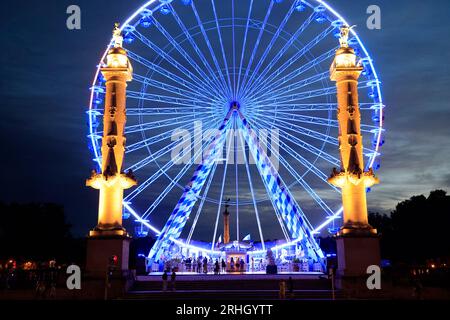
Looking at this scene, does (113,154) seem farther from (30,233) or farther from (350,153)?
(30,233)

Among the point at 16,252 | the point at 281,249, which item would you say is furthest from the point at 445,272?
the point at 16,252

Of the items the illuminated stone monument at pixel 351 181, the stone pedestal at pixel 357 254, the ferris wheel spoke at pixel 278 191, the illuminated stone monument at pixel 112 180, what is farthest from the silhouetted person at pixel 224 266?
the stone pedestal at pixel 357 254

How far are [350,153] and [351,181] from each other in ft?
5.20

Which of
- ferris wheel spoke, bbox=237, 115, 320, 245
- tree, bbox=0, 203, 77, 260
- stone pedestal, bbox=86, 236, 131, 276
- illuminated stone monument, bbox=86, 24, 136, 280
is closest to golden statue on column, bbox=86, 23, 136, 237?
illuminated stone monument, bbox=86, 24, 136, 280

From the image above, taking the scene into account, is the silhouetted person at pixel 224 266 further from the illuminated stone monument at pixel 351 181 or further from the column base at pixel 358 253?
the column base at pixel 358 253

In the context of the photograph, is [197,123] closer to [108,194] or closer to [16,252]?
[108,194]

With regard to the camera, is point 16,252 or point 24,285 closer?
point 24,285

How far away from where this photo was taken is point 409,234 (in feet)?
177

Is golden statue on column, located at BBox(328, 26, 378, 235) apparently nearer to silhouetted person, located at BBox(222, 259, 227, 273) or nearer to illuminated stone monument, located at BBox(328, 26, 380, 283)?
illuminated stone monument, located at BBox(328, 26, 380, 283)

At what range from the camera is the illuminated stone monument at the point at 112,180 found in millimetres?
27047

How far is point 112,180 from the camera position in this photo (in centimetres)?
2819

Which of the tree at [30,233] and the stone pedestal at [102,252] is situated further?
the tree at [30,233]

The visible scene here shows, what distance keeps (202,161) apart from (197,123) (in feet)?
8.21

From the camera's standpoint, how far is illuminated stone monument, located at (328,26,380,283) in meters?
26.9
